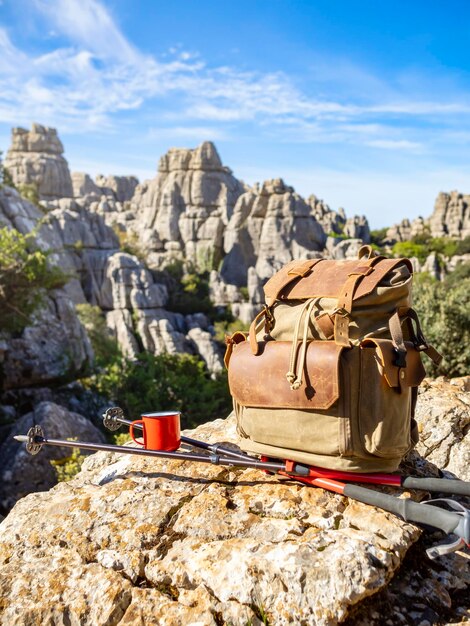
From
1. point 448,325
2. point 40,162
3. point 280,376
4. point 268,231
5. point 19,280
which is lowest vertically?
point 448,325

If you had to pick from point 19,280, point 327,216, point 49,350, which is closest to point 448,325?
point 19,280

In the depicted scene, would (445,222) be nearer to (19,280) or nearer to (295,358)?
(19,280)

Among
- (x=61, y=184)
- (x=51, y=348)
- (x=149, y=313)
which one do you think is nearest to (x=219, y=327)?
(x=149, y=313)

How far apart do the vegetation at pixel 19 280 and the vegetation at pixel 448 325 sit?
9.23 meters

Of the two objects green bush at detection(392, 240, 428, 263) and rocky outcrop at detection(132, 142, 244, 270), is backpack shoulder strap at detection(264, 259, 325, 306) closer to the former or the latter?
rocky outcrop at detection(132, 142, 244, 270)

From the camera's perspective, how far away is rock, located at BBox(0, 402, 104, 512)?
8.80 metres

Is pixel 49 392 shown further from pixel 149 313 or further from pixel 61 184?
pixel 61 184

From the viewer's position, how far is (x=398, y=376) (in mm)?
2412

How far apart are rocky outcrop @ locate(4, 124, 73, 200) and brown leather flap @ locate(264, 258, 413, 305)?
6271 centimetres

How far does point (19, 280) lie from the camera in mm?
12953

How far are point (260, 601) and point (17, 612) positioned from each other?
942 mm

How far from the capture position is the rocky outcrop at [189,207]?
167 feet

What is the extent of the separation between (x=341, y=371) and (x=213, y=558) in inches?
39.7

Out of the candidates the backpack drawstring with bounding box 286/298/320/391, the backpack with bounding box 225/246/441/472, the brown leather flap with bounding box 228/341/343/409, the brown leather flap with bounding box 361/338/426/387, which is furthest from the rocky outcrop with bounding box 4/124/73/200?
the brown leather flap with bounding box 361/338/426/387
